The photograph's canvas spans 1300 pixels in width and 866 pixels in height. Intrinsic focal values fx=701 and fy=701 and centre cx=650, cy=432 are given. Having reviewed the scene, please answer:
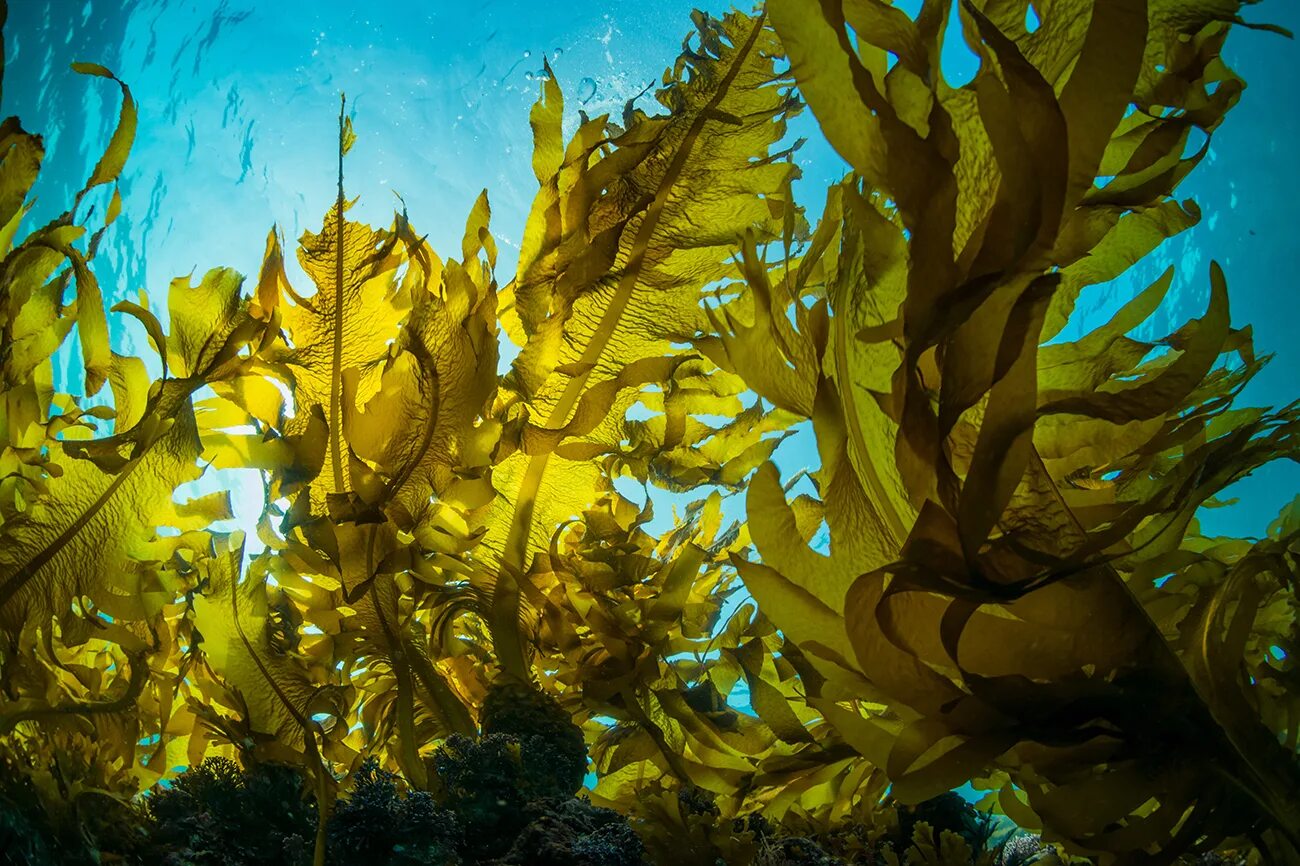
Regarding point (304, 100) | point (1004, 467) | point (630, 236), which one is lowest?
point (1004, 467)

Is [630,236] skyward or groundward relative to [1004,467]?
skyward

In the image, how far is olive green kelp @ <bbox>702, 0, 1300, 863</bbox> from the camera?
74 centimetres

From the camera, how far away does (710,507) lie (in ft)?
5.64

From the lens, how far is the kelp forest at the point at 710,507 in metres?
0.80

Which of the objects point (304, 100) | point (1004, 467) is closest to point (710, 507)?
point (1004, 467)

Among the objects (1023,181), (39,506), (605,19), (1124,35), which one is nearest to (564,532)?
(39,506)

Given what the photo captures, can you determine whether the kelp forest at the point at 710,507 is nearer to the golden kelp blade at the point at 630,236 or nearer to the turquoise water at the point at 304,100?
the golden kelp blade at the point at 630,236

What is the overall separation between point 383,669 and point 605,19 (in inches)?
500

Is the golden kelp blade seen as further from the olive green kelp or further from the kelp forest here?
the olive green kelp

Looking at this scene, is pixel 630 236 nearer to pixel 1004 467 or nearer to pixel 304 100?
pixel 1004 467

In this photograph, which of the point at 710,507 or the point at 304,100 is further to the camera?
the point at 304,100

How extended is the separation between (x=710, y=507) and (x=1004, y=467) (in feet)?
3.32

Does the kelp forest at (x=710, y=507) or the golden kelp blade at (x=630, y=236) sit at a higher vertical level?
the golden kelp blade at (x=630, y=236)

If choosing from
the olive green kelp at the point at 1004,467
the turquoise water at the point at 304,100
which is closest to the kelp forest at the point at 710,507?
the olive green kelp at the point at 1004,467
